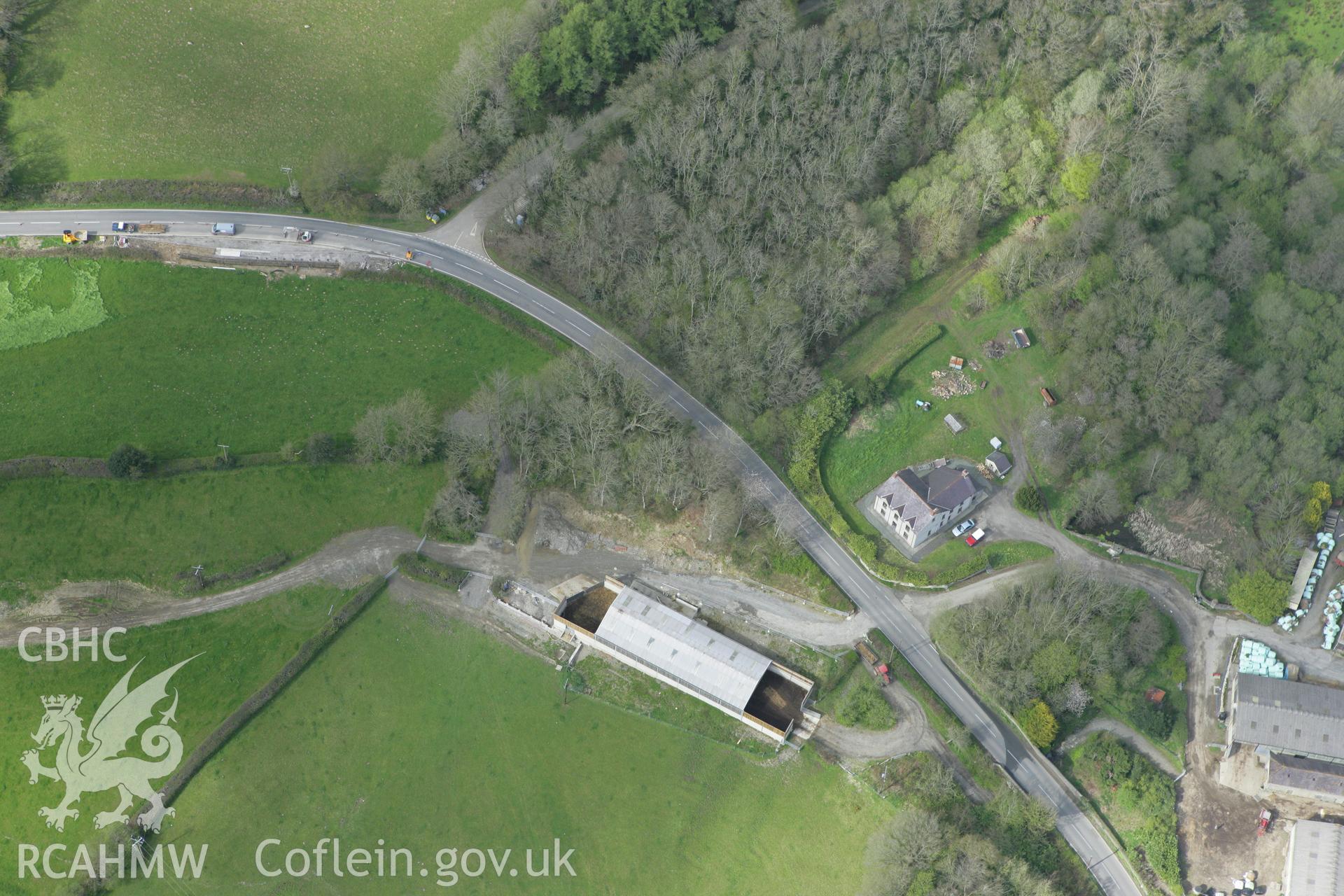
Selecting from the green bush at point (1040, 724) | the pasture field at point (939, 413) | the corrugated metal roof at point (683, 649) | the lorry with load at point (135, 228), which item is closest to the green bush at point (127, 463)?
the lorry with load at point (135, 228)

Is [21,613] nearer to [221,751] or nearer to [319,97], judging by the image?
[221,751]

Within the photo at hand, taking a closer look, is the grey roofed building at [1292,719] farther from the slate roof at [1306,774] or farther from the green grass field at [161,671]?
the green grass field at [161,671]

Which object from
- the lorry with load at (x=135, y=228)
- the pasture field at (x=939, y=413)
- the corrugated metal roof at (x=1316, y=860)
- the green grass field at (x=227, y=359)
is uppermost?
the lorry with load at (x=135, y=228)

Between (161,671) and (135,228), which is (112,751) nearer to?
(161,671)

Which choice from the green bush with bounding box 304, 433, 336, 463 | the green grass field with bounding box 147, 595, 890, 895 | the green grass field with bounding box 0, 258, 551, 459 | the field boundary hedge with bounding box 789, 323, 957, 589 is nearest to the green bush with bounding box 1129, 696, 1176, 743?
the field boundary hedge with bounding box 789, 323, 957, 589

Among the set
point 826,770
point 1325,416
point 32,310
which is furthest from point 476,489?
point 1325,416

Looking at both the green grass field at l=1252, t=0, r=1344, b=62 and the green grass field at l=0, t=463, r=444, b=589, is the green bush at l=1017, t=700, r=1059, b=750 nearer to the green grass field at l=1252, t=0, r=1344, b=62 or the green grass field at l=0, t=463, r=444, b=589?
the green grass field at l=0, t=463, r=444, b=589
